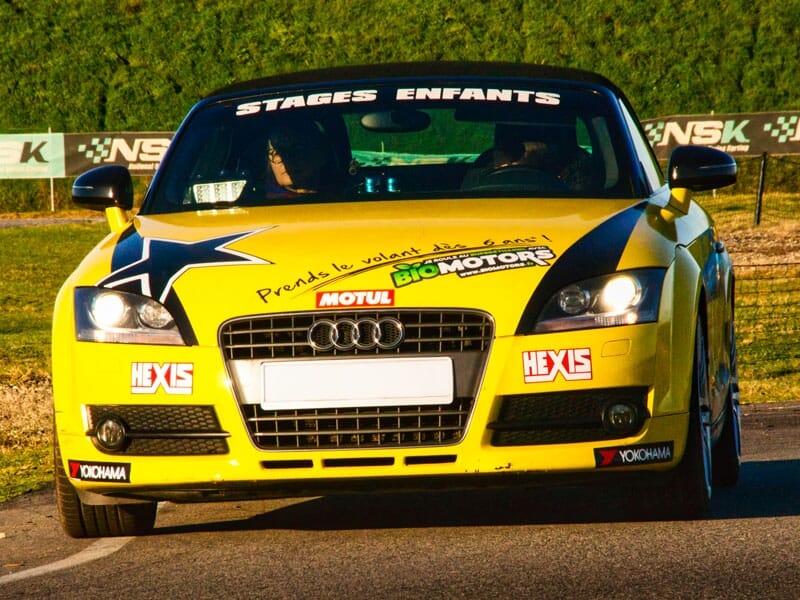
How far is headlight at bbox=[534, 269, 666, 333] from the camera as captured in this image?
5.30 meters

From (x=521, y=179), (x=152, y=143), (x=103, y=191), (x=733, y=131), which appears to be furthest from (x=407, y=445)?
(x=152, y=143)

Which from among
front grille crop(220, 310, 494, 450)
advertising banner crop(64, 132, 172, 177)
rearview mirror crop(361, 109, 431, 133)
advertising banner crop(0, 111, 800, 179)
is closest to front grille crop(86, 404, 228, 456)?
front grille crop(220, 310, 494, 450)

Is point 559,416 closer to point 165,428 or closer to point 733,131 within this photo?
point 165,428

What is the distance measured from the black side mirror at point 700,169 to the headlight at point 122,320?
→ 2237 mm

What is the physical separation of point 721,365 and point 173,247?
225cm

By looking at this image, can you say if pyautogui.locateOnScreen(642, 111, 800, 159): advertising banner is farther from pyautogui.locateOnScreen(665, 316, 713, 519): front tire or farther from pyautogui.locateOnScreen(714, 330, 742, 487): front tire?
pyautogui.locateOnScreen(665, 316, 713, 519): front tire

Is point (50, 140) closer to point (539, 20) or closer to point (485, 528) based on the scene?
point (539, 20)

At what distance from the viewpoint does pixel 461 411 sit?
5273 millimetres

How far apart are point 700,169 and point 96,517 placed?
2.62 m

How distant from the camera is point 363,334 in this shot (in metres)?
5.27

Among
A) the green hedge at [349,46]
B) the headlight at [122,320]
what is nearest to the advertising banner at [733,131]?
the green hedge at [349,46]

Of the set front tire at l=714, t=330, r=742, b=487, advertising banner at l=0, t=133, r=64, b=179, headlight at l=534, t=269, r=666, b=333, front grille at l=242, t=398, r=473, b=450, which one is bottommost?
advertising banner at l=0, t=133, r=64, b=179

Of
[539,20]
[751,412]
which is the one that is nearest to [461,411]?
[751,412]

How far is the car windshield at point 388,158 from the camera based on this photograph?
21.6 feet
